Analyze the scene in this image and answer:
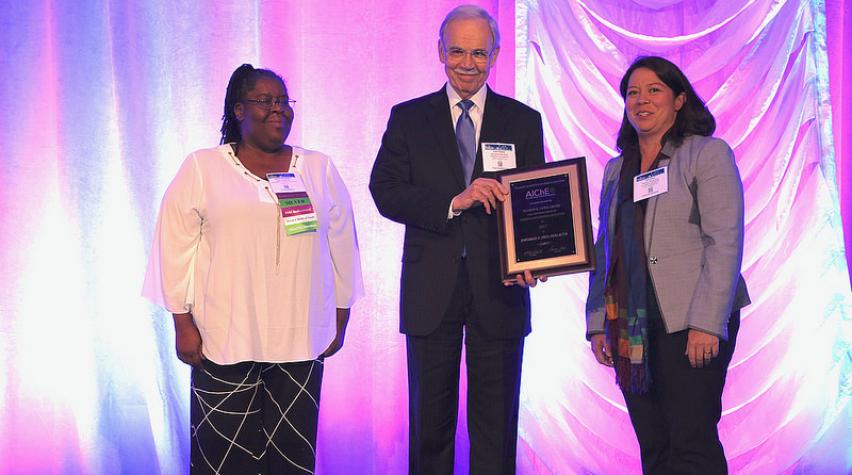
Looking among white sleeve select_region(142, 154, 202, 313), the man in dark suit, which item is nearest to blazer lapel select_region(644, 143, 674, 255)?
the man in dark suit

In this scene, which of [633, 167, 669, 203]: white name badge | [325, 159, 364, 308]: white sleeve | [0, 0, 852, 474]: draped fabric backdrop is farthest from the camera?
[0, 0, 852, 474]: draped fabric backdrop

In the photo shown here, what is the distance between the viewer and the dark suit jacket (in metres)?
2.19

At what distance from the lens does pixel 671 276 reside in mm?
2100

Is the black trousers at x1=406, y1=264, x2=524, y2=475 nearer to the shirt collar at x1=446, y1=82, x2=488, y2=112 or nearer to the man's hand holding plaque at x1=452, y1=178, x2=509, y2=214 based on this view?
the man's hand holding plaque at x1=452, y1=178, x2=509, y2=214

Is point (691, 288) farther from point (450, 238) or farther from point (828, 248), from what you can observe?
point (828, 248)

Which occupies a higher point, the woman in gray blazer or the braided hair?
the braided hair

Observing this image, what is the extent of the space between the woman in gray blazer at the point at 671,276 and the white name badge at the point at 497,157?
0.36 metres

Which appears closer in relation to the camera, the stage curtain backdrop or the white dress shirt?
the white dress shirt

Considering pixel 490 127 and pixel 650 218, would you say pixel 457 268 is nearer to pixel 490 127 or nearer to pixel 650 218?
pixel 490 127

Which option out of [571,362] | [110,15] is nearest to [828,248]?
[571,362]

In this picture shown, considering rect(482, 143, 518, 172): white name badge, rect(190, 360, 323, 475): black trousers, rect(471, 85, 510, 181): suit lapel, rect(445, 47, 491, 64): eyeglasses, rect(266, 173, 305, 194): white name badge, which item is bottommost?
rect(190, 360, 323, 475): black trousers

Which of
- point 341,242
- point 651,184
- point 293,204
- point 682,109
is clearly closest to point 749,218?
point 682,109

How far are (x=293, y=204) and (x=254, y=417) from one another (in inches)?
26.1

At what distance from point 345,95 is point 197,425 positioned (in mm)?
1634
